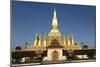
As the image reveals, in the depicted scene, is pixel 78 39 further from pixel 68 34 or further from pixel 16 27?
pixel 16 27

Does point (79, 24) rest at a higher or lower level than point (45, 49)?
higher

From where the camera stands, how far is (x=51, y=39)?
8.34 feet

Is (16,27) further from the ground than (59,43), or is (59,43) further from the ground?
(16,27)

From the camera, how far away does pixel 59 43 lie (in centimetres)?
256

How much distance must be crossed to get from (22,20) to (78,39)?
732 millimetres
